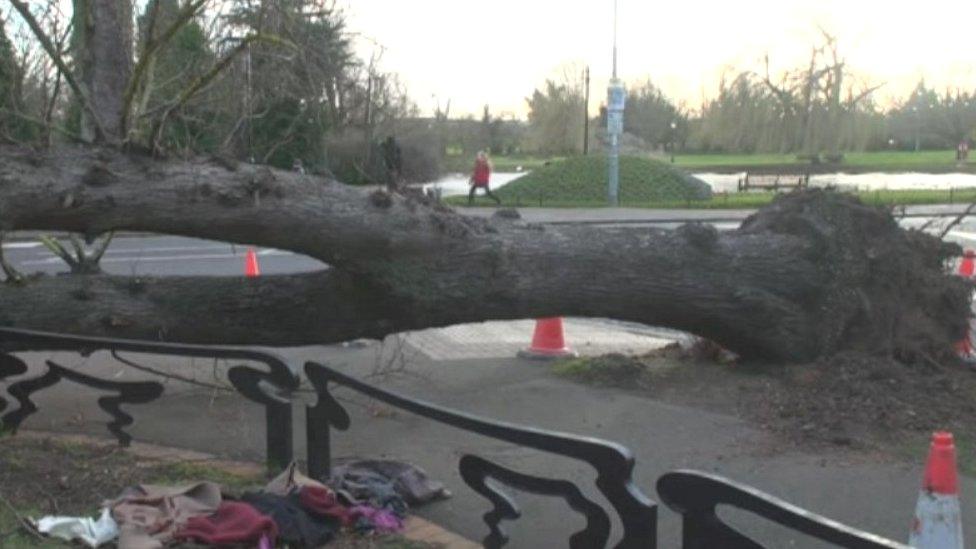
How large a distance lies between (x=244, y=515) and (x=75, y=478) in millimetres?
1343

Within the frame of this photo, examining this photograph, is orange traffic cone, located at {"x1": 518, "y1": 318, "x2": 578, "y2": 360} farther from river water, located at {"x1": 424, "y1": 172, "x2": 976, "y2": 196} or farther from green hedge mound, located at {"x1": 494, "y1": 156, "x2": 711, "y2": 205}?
river water, located at {"x1": 424, "y1": 172, "x2": 976, "y2": 196}

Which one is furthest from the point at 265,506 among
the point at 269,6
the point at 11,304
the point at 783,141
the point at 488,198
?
the point at 783,141

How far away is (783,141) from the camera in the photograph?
71062mm

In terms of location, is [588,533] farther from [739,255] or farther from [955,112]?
[955,112]

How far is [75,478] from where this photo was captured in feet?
16.6

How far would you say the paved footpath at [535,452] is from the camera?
4883 mm

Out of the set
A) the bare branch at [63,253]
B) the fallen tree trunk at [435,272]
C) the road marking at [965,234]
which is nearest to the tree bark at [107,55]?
the bare branch at [63,253]

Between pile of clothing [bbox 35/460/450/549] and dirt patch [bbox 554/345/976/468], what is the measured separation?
2.62 metres

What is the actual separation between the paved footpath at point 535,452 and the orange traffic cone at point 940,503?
689 mm

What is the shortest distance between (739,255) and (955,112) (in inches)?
3588

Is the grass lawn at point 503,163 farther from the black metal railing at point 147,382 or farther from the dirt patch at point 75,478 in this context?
the dirt patch at point 75,478

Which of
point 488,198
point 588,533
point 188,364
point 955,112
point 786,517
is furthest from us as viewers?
point 955,112

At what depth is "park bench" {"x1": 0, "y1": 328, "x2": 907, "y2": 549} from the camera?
3.05 metres

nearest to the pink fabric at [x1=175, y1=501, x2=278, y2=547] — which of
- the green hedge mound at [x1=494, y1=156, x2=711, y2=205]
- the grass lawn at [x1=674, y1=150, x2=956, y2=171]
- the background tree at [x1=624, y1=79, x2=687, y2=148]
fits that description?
the green hedge mound at [x1=494, y1=156, x2=711, y2=205]
